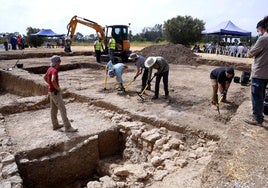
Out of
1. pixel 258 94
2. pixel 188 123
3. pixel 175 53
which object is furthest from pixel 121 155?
pixel 175 53

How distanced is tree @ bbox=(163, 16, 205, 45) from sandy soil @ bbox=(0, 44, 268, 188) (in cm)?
2237

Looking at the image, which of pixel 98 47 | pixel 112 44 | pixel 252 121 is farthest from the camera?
pixel 98 47

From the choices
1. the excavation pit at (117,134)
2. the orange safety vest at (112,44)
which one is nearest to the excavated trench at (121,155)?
the excavation pit at (117,134)

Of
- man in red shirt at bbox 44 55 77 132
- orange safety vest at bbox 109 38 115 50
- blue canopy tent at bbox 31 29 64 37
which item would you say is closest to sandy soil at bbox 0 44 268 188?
man in red shirt at bbox 44 55 77 132

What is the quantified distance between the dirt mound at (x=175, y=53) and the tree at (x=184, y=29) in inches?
617

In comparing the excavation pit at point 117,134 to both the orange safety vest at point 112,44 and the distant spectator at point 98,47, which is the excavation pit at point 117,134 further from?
the distant spectator at point 98,47

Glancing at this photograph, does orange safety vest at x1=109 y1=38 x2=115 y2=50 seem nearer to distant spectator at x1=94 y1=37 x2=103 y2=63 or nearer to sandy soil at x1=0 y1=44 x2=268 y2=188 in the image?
distant spectator at x1=94 y1=37 x2=103 y2=63

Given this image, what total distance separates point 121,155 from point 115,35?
9678mm

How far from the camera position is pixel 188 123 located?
546cm

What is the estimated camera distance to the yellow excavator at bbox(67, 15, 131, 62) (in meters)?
14.2

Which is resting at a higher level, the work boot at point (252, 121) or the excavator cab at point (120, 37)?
the excavator cab at point (120, 37)

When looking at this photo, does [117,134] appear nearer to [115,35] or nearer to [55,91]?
[55,91]

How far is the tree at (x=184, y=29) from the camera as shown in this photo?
31.3m

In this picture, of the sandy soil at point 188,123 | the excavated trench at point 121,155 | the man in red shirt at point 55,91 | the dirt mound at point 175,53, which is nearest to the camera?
the sandy soil at point 188,123
